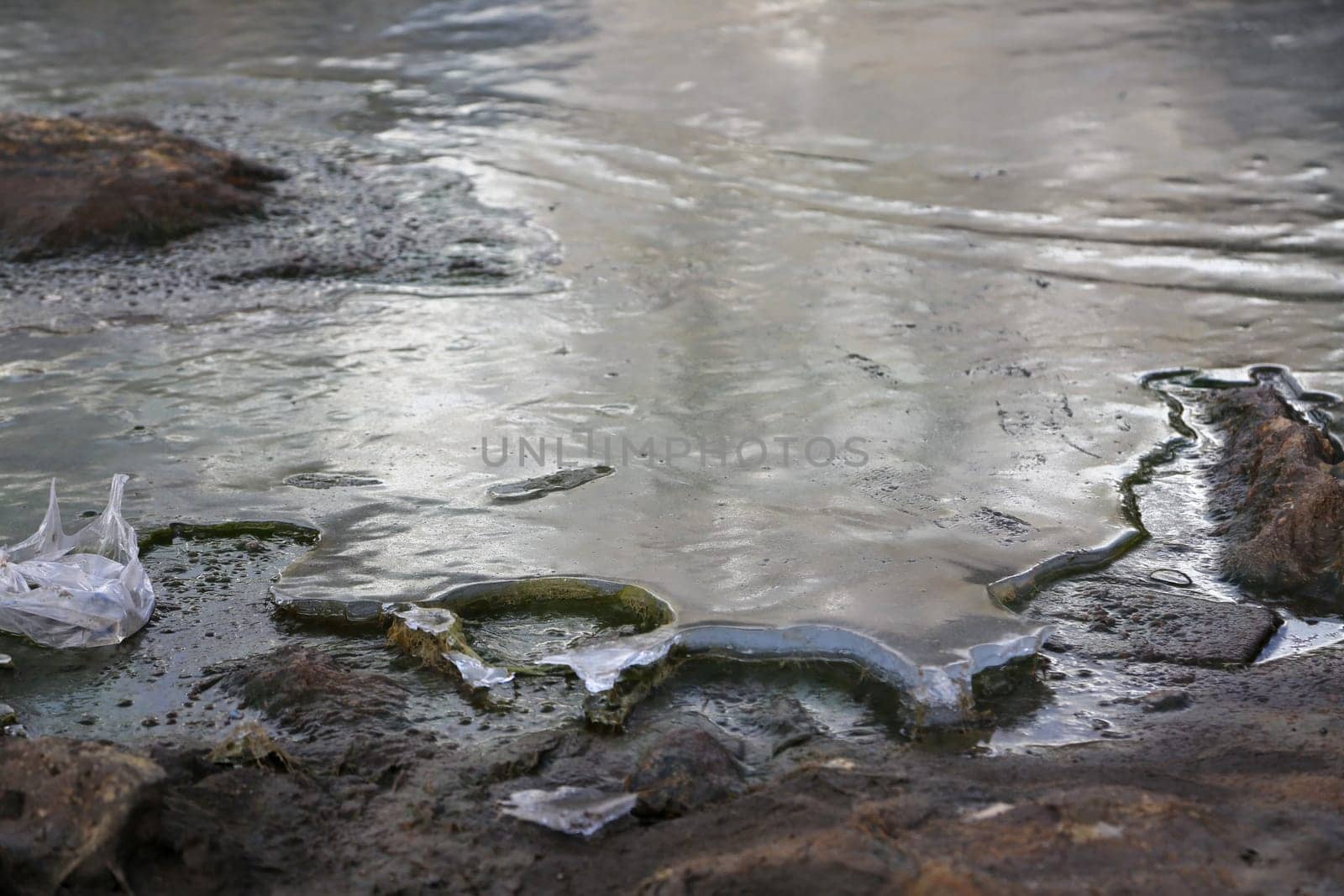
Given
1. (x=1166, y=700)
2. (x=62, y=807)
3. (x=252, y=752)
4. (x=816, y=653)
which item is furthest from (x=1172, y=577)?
(x=62, y=807)

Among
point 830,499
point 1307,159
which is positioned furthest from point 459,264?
point 1307,159

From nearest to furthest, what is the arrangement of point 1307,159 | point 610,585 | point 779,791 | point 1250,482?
1. point 779,791
2. point 610,585
3. point 1250,482
4. point 1307,159

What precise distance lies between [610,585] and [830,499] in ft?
2.05

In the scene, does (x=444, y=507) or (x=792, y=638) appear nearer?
(x=792, y=638)

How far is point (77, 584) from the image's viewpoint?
8.24 feet

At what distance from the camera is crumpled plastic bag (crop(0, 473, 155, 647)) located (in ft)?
8.07

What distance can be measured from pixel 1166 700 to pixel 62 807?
1760 mm

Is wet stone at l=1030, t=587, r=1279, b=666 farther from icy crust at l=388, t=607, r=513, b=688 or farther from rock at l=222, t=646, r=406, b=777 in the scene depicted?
rock at l=222, t=646, r=406, b=777

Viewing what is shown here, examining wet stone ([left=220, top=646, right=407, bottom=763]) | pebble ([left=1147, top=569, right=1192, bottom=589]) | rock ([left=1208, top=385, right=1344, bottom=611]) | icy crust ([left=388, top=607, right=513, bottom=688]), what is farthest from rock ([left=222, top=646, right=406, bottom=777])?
rock ([left=1208, top=385, right=1344, bottom=611])

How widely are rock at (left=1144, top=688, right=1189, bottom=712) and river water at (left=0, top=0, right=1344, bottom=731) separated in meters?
0.23

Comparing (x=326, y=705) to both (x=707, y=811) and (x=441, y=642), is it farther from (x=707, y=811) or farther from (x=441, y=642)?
(x=707, y=811)

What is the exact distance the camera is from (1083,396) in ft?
11.5

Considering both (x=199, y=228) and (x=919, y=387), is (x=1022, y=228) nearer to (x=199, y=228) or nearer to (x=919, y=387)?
(x=919, y=387)

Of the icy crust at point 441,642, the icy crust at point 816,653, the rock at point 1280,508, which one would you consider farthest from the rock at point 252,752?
the rock at point 1280,508
